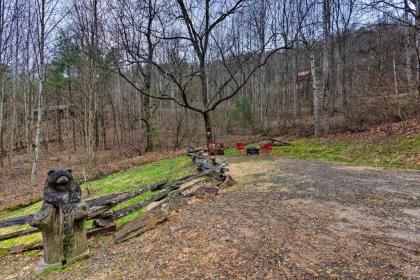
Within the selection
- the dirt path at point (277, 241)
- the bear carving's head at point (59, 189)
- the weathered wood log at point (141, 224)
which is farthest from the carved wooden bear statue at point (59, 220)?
the weathered wood log at point (141, 224)

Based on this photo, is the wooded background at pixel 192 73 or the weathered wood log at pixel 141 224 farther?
the wooded background at pixel 192 73

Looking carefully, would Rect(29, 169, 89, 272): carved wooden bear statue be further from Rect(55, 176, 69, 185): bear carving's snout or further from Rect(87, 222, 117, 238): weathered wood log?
Rect(87, 222, 117, 238): weathered wood log

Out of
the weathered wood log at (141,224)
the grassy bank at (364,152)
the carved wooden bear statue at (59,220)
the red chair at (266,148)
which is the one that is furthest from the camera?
the red chair at (266,148)

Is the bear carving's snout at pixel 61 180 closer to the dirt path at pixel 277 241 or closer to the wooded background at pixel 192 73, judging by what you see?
the dirt path at pixel 277 241

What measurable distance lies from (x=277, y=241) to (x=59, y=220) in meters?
3.02

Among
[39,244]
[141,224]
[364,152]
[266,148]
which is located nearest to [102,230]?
[141,224]

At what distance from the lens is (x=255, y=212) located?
499cm

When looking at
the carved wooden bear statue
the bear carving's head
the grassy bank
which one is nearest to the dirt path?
the carved wooden bear statue

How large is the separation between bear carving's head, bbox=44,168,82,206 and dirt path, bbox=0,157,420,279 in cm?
93

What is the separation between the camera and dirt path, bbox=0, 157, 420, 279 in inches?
125

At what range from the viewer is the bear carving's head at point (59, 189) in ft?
13.5

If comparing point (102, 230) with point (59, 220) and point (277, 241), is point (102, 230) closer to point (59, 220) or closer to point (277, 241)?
point (59, 220)

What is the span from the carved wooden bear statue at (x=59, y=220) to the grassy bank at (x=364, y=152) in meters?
8.90

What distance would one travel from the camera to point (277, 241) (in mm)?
3781
